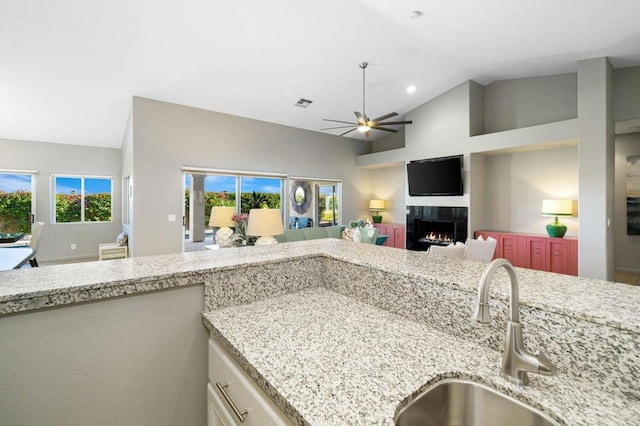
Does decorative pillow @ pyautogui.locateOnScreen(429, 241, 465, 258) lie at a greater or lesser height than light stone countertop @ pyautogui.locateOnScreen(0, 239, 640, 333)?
lesser

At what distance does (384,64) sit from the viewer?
470 cm

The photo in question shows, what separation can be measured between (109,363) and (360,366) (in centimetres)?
85

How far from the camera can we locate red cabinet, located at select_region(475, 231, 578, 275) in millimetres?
4742

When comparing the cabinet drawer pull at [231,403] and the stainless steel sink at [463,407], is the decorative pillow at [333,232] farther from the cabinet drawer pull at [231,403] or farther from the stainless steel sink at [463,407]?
the stainless steel sink at [463,407]

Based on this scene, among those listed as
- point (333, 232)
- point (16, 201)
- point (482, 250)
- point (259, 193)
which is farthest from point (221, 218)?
point (16, 201)

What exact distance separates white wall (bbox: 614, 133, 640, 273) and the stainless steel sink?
7.26m

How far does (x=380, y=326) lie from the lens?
1.08 meters

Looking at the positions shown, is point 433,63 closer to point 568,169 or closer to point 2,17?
point 568,169

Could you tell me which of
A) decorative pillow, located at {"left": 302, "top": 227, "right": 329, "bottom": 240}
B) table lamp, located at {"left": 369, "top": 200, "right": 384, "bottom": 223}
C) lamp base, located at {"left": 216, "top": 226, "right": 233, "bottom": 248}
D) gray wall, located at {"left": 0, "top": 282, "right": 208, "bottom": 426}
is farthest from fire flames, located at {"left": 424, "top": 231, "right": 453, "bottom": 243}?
gray wall, located at {"left": 0, "top": 282, "right": 208, "bottom": 426}

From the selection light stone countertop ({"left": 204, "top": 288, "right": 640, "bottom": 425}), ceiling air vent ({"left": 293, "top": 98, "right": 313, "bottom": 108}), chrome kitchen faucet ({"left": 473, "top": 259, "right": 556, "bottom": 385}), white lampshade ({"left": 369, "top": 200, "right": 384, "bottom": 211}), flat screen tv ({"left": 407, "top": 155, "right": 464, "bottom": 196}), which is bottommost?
light stone countertop ({"left": 204, "top": 288, "right": 640, "bottom": 425})

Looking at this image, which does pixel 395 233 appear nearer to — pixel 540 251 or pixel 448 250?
pixel 540 251

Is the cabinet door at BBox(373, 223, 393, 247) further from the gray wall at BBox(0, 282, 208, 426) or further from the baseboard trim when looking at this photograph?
the gray wall at BBox(0, 282, 208, 426)

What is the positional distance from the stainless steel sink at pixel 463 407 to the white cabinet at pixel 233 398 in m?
0.33

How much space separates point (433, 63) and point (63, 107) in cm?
609
